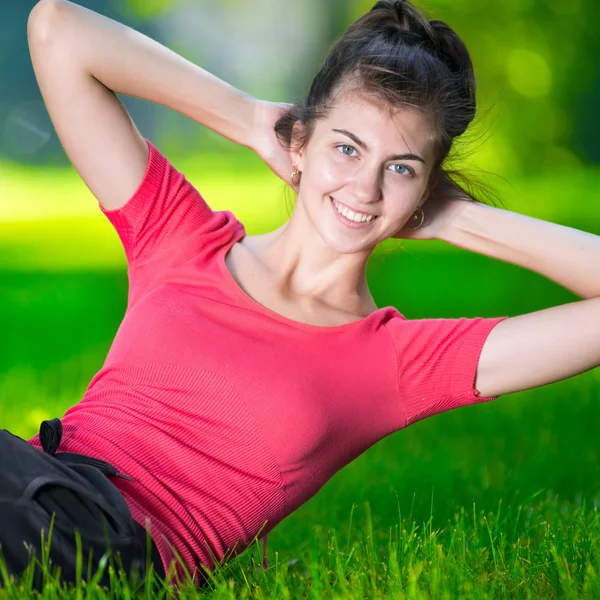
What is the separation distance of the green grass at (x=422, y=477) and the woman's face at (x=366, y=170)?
71 centimetres

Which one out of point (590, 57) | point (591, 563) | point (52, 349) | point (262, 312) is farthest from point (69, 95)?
point (590, 57)

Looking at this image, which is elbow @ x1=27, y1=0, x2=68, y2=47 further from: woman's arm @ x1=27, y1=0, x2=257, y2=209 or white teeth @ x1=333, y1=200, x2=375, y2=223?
white teeth @ x1=333, y1=200, x2=375, y2=223

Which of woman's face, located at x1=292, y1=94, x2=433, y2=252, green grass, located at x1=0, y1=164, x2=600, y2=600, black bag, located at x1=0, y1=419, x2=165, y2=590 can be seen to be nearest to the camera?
black bag, located at x1=0, y1=419, x2=165, y2=590

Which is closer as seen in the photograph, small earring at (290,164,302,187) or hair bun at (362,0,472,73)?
hair bun at (362,0,472,73)

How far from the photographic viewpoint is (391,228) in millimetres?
2670

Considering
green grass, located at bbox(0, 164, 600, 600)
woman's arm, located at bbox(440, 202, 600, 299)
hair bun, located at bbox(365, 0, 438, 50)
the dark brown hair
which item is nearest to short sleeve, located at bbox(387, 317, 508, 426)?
woman's arm, located at bbox(440, 202, 600, 299)

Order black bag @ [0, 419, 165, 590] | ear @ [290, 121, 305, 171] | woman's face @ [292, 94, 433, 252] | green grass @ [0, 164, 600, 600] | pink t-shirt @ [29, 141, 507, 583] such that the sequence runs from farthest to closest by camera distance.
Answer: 1. ear @ [290, 121, 305, 171]
2. woman's face @ [292, 94, 433, 252]
3. pink t-shirt @ [29, 141, 507, 583]
4. green grass @ [0, 164, 600, 600]
5. black bag @ [0, 419, 165, 590]

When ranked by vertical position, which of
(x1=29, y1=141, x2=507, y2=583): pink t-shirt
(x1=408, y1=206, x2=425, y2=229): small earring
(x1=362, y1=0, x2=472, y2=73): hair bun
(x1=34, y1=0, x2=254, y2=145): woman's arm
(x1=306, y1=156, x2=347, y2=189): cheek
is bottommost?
(x1=29, y1=141, x2=507, y2=583): pink t-shirt

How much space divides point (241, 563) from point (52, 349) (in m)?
3.94

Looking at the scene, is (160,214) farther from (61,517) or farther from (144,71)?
(61,517)

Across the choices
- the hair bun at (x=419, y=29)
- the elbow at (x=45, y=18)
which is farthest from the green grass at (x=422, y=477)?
the elbow at (x=45, y=18)

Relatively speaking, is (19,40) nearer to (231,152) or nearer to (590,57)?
(231,152)

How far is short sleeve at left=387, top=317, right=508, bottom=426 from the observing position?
258cm

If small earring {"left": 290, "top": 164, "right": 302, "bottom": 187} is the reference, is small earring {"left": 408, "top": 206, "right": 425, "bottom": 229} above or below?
below
